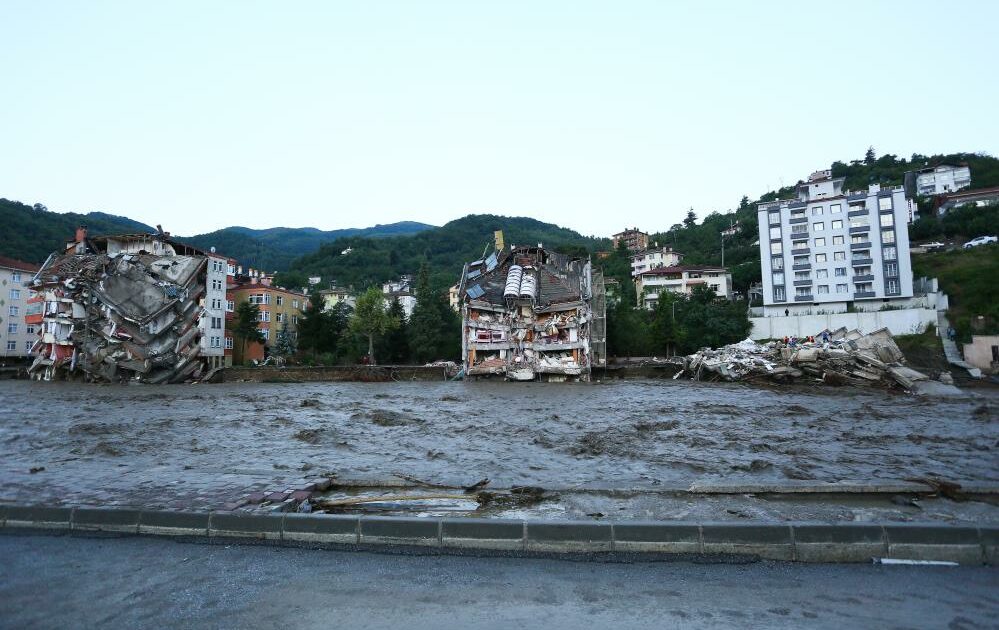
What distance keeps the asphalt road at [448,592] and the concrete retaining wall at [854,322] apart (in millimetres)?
55501

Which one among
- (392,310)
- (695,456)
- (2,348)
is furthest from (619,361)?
(2,348)

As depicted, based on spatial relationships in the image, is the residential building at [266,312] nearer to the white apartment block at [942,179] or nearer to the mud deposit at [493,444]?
the mud deposit at [493,444]

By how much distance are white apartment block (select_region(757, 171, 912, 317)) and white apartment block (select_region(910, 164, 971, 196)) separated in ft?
160

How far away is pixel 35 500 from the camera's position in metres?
7.25

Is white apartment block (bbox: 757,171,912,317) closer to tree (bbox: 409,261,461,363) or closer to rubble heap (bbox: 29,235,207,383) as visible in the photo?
tree (bbox: 409,261,461,363)

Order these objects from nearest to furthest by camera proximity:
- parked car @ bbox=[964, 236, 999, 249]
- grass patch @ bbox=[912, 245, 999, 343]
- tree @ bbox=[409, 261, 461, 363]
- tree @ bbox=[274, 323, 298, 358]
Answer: grass patch @ bbox=[912, 245, 999, 343], tree @ bbox=[409, 261, 461, 363], tree @ bbox=[274, 323, 298, 358], parked car @ bbox=[964, 236, 999, 249]

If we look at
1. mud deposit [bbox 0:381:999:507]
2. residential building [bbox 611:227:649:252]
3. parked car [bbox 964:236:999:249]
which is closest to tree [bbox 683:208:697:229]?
residential building [bbox 611:227:649:252]

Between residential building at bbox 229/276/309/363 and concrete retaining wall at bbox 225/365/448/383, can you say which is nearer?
concrete retaining wall at bbox 225/365/448/383

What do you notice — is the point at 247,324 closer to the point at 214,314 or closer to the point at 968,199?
the point at 214,314

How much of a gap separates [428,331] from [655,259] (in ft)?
175

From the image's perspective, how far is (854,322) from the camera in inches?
2144

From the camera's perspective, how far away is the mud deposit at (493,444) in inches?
359

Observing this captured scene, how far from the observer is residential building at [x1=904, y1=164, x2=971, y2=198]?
3845 inches

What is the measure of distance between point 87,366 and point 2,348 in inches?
1011
